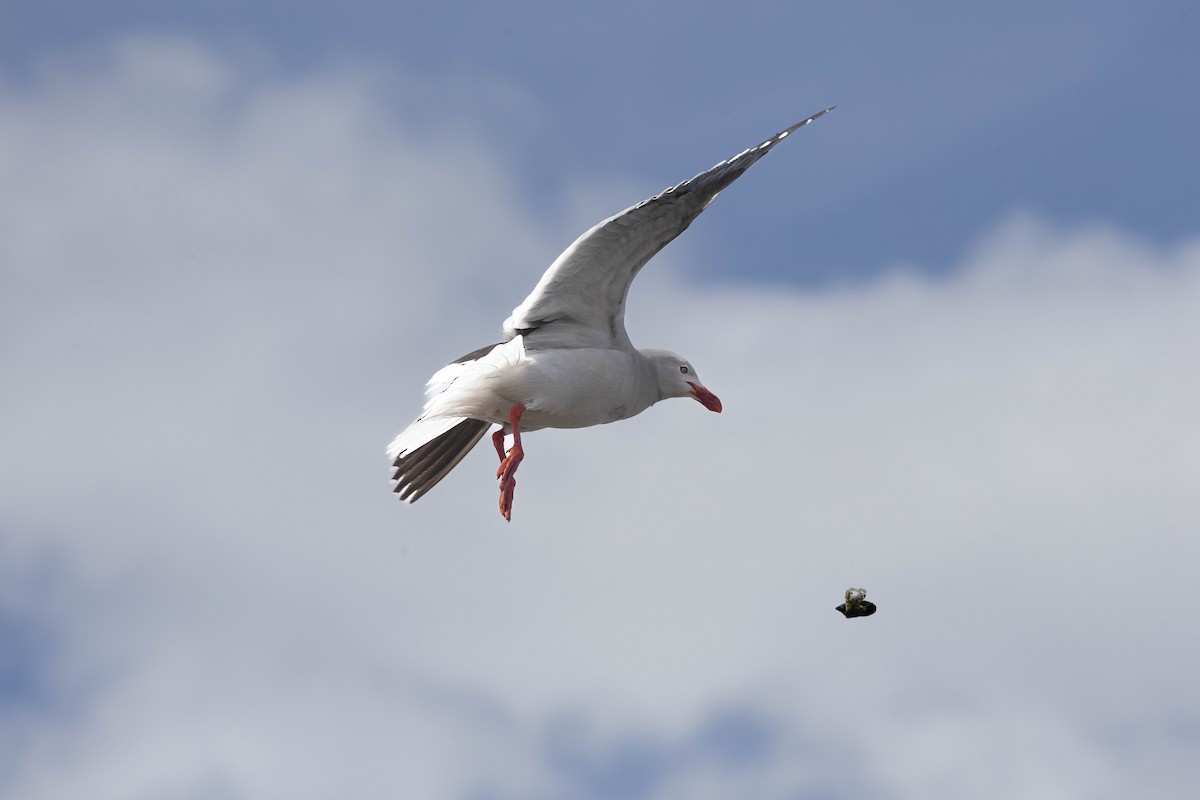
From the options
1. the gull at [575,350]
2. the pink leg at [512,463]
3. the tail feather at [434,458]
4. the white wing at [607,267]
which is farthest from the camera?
the tail feather at [434,458]

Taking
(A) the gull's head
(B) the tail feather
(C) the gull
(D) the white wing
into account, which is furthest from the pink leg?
(B) the tail feather

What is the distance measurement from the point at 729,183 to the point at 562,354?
238 cm

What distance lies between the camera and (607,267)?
16.6 metres

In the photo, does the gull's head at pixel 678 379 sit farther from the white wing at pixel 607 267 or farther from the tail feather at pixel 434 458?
the tail feather at pixel 434 458

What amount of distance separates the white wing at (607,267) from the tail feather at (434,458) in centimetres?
333

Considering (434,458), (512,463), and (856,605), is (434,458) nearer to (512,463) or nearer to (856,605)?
(512,463)

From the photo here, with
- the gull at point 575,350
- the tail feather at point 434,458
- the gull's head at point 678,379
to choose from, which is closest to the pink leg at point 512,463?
the gull at point 575,350

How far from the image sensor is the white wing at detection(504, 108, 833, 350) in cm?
1584

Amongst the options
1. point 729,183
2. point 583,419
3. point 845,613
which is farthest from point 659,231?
point 845,613

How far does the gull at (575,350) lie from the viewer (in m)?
16.1

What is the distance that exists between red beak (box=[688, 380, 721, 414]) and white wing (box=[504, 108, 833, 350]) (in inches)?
56.1

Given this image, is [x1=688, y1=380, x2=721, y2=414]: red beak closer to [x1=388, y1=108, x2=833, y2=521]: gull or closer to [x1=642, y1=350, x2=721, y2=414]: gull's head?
[x1=642, y1=350, x2=721, y2=414]: gull's head

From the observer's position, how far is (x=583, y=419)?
17.5 m

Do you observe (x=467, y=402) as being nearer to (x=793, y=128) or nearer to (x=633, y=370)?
(x=633, y=370)
